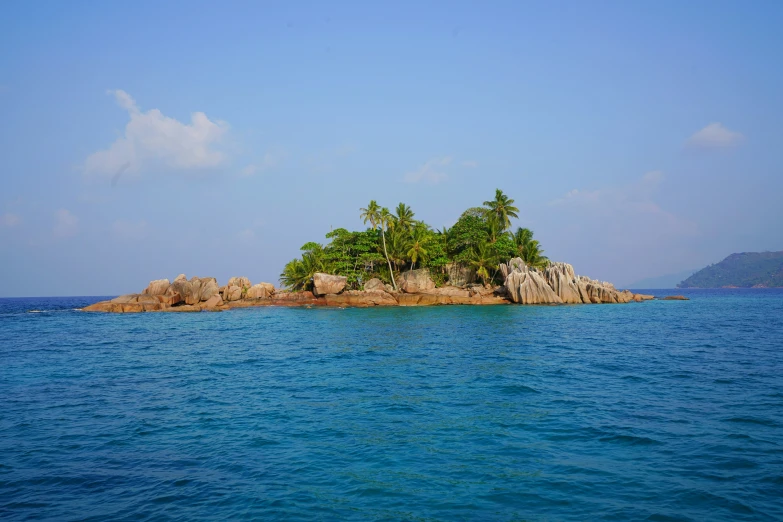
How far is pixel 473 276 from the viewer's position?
77.2m

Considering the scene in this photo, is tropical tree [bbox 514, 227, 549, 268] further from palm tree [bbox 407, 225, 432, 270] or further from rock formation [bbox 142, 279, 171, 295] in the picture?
rock formation [bbox 142, 279, 171, 295]

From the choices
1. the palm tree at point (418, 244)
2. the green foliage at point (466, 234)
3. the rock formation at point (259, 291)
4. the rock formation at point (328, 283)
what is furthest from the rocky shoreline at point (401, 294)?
the green foliage at point (466, 234)

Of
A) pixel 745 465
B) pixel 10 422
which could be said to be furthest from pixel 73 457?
pixel 745 465

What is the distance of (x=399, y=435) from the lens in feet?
39.4

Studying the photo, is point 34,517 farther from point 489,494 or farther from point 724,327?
point 724,327

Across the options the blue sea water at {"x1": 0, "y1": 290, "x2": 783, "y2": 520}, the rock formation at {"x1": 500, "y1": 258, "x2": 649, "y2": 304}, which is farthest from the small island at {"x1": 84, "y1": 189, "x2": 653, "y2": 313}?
the blue sea water at {"x1": 0, "y1": 290, "x2": 783, "y2": 520}

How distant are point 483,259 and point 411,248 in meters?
11.0

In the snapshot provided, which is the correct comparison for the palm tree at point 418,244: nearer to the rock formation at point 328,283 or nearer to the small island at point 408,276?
the small island at point 408,276

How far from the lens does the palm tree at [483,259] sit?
71938 mm

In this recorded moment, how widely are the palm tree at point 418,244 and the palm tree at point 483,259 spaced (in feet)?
23.6

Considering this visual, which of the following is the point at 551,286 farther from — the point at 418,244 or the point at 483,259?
the point at 418,244

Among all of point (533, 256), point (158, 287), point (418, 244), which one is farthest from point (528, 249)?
point (158, 287)

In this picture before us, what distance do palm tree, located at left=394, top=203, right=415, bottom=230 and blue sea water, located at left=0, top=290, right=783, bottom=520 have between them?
2006 inches

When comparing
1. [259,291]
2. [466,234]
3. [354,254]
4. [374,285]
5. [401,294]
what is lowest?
[401,294]
